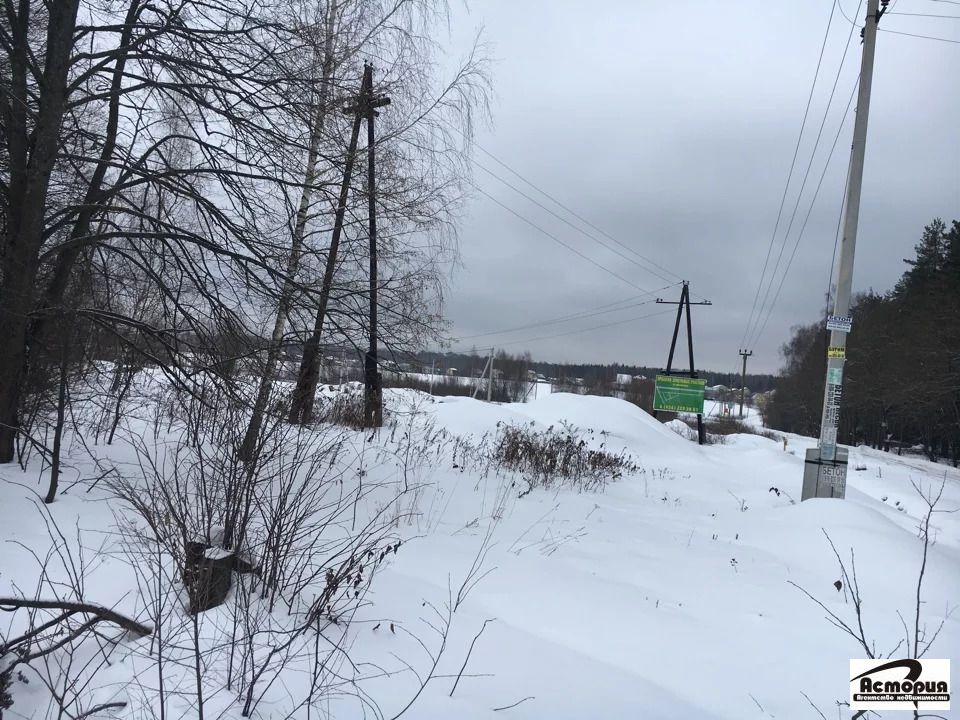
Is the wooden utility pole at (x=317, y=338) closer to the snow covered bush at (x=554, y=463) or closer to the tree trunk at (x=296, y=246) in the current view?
the tree trunk at (x=296, y=246)

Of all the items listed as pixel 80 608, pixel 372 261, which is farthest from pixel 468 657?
pixel 372 261

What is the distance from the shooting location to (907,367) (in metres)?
28.8

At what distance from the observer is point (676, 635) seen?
147 inches

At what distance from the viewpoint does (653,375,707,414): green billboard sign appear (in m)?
23.0

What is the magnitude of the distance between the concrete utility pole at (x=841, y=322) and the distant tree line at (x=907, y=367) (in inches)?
570

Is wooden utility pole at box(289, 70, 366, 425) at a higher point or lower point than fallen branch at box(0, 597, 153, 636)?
higher

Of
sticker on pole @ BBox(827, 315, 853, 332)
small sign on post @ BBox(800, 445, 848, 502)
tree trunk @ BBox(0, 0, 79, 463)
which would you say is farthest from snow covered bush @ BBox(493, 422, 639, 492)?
tree trunk @ BBox(0, 0, 79, 463)

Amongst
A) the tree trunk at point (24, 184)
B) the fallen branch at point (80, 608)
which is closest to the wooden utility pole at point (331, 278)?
the fallen branch at point (80, 608)

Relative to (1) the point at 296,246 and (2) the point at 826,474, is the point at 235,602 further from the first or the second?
(2) the point at 826,474

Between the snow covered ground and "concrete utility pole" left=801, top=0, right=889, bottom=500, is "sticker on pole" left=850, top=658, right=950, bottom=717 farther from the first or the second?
"concrete utility pole" left=801, top=0, right=889, bottom=500

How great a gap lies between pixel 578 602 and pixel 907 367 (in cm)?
3130

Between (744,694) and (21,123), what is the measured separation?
6531 mm

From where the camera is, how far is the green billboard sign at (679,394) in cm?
2305

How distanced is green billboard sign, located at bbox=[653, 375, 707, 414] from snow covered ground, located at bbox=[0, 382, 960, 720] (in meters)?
15.7
